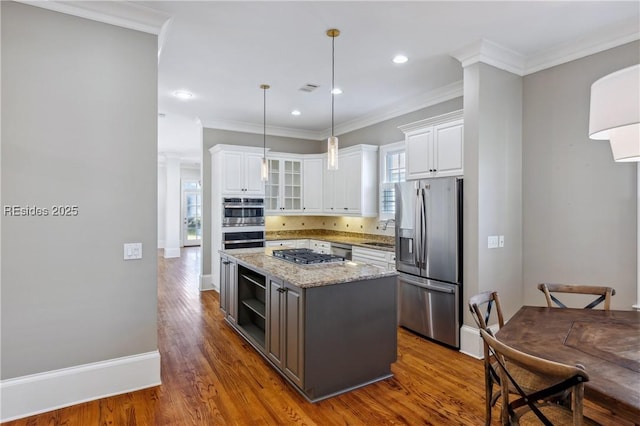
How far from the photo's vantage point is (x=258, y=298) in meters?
4.11

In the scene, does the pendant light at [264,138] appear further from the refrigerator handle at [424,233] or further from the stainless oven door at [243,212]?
the refrigerator handle at [424,233]

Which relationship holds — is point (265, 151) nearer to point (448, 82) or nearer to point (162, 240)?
point (448, 82)

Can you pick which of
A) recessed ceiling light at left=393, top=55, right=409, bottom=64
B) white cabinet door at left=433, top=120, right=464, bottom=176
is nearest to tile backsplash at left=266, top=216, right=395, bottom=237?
white cabinet door at left=433, top=120, right=464, bottom=176

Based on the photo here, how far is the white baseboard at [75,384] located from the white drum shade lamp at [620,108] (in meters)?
3.33

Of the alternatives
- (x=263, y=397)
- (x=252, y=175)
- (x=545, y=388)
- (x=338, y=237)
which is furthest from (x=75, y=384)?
(x=338, y=237)

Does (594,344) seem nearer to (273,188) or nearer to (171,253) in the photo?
(273,188)

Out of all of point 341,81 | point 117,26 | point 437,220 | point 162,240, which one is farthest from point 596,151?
point 162,240

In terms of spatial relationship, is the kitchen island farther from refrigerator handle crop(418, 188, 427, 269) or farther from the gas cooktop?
refrigerator handle crop(418, 188, 427, 269)

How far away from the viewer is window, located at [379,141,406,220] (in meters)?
5.38

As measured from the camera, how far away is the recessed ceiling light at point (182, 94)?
4.65 metres

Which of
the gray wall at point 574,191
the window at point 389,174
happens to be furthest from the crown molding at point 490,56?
the window at point 389,174

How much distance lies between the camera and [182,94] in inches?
187

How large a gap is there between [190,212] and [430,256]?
10907mm

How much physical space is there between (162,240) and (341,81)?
10240 millimetres
